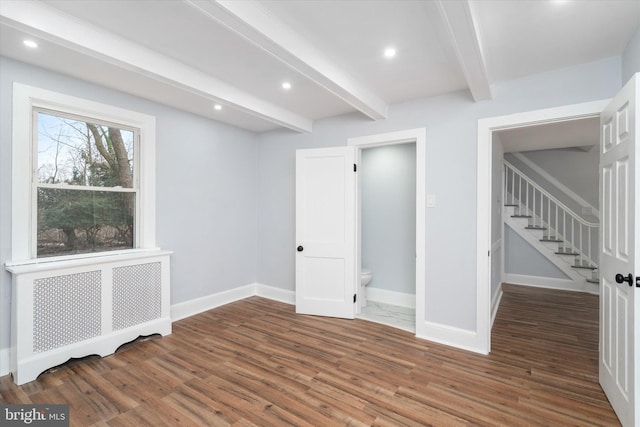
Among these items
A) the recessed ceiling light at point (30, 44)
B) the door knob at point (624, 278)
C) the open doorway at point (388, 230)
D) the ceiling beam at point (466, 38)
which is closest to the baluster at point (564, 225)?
the open doorway at point (388, 230)

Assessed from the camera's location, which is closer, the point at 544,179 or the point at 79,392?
the point at 79,392

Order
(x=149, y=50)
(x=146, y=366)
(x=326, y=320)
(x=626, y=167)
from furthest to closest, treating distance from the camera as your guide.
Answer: (x=326, y=320) → (x=146, y=366) → (x=149, y=50) → (x=626, y=167)

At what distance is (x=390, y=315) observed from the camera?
12.6ft

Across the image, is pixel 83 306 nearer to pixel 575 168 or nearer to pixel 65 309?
pixel 65 309

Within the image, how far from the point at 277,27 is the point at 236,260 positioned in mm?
3221

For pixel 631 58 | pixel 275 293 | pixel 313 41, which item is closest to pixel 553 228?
pixel 631 58

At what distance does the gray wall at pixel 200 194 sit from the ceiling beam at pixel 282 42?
6.47 feet

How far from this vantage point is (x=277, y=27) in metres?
2.00

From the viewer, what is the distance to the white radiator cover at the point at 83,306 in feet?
7.70

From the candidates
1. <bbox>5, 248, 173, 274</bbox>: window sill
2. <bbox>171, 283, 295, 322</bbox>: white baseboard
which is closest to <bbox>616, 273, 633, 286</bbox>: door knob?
<bbox>171, 283, 295, 322</bbox>: white baseboard

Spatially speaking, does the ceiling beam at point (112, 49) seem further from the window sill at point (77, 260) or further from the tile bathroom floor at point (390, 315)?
the tile bathroom floor at point (390, 315)

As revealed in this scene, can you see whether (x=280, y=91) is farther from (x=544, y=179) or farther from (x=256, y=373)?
(x=544, y=179)

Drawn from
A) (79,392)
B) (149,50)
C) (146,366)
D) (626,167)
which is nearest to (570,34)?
(626,167)

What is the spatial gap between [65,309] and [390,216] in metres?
3.73
